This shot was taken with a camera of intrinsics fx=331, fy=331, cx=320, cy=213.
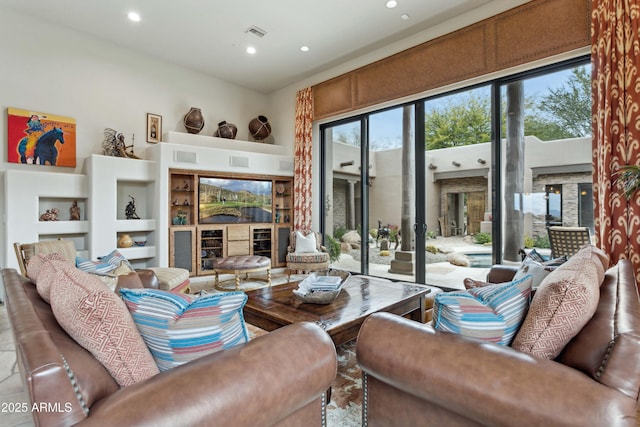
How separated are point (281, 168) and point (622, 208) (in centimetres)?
457

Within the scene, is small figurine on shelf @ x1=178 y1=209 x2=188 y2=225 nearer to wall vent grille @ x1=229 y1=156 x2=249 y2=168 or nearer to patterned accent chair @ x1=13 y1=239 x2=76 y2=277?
wall vent grille @ x1=229 y1=156 x2=249 y2=168

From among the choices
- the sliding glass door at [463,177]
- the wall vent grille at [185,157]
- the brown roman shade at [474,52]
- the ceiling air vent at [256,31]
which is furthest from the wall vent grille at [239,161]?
the ceiling air vent at [256,31]

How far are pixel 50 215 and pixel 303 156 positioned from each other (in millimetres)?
3675

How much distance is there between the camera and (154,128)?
5.24 meters

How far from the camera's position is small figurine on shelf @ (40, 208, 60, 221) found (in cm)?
420

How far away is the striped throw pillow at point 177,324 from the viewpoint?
108 centimetres

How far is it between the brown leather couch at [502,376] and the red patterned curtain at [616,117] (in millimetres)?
1913

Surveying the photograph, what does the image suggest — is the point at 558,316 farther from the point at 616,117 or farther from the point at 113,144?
the point at 113,144

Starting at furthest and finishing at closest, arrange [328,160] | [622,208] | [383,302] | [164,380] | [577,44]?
[328,160]
[577,44]
[622,208]
[383,302]
[164,380]

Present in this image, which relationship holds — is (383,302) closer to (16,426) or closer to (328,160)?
(16,426)

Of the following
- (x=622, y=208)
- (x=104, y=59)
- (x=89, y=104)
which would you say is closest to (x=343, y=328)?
(x=622, y=208)

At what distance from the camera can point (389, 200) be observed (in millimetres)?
4965

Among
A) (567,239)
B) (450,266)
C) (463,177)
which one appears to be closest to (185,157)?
(463,177)

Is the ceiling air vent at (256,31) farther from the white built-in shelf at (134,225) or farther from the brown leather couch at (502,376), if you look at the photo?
the brown leather couch at (502,376)
